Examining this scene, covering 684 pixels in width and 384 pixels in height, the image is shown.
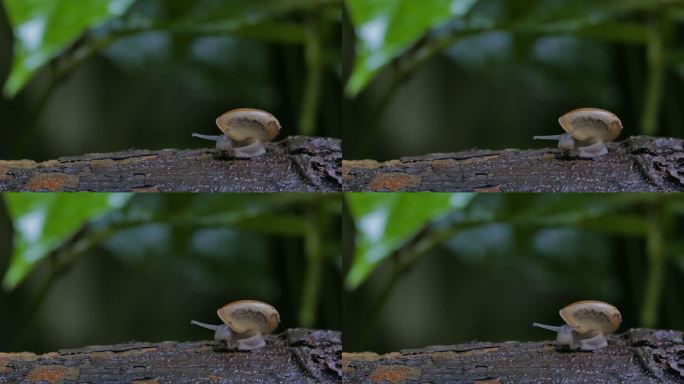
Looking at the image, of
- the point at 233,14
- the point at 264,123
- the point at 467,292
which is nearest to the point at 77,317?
the point at 264,123

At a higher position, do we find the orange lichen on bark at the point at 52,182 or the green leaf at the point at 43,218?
the orange lichen on bark at the point at 52,182

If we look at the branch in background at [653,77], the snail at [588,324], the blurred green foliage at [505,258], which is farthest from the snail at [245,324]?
the branch in background at [653,77]

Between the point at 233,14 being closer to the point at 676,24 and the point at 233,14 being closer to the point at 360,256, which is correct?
the point at 360,256

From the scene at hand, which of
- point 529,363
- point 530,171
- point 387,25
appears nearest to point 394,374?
point 529,363

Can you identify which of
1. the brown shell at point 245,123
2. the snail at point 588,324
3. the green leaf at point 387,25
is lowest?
the snail at point 588,324

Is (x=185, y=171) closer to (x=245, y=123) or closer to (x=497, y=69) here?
(x=245, y=123)

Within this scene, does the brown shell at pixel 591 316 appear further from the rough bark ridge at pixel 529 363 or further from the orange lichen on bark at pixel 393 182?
the orange lichen on bark at pixel 393 182
